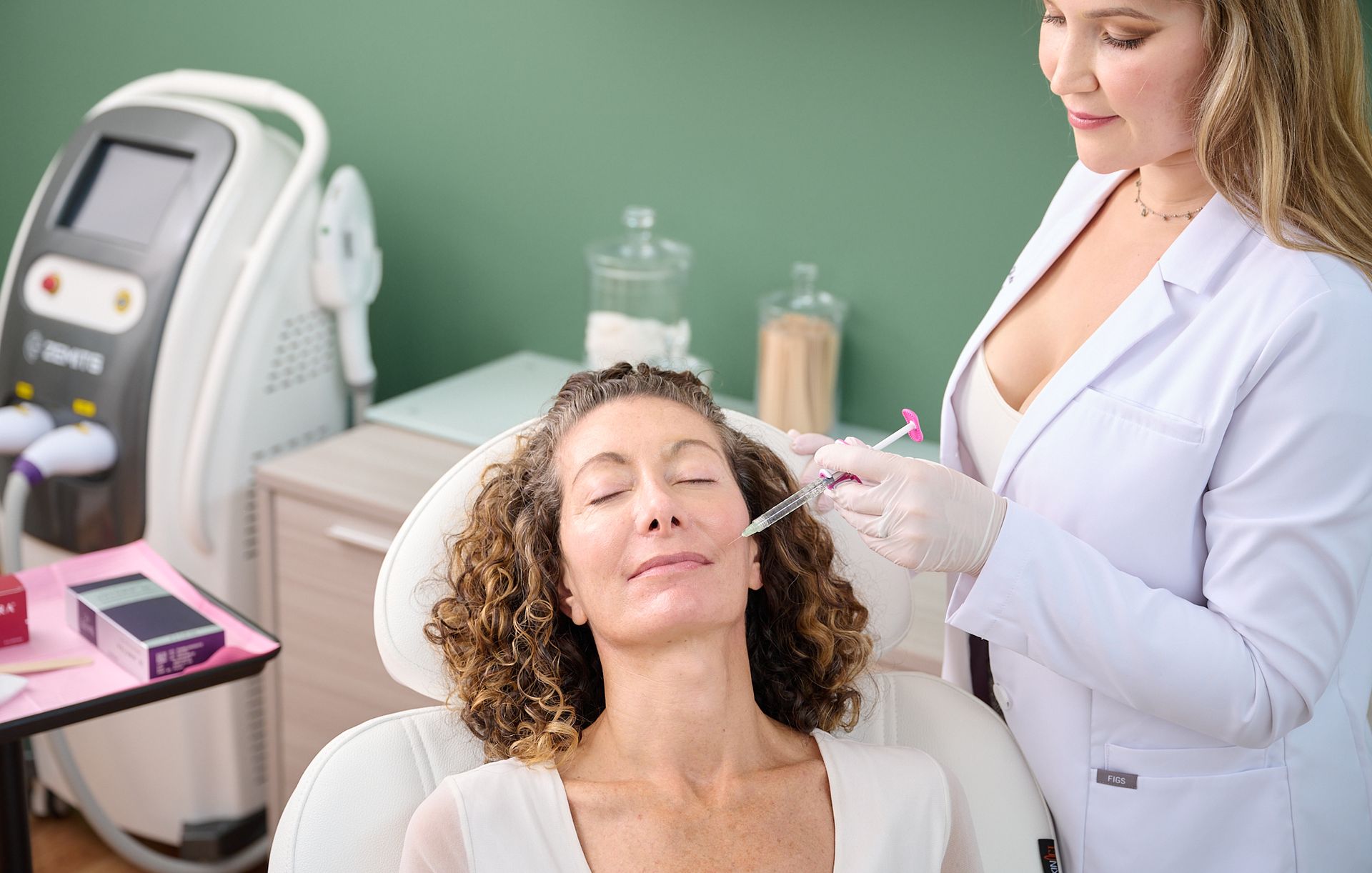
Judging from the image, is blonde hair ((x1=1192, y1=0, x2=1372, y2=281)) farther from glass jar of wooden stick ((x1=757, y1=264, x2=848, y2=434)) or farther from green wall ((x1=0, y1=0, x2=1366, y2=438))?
glass jar of wooden stick ((x1=757, y1=264, x2=848, y2=434))

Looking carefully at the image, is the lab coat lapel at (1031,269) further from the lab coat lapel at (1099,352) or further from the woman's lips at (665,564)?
the woman's lips at (665,564)

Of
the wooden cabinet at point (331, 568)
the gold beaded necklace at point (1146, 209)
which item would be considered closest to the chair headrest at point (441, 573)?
the gold beaded necklace at point (1146, 209)

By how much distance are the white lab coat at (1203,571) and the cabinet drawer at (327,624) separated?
1108mm

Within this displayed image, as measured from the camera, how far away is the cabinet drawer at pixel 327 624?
2148 mm

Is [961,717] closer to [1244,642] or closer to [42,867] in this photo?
[1244,642]

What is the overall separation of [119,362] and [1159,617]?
1.68m

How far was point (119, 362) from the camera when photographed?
7.13ft

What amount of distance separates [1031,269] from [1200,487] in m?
0.38

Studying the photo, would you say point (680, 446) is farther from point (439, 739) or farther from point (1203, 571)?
point (1203, 571)

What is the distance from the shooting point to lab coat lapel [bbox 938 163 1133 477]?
1.47m

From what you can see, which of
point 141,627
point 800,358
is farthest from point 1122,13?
point 141,627

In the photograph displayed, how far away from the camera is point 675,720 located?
4.21ft

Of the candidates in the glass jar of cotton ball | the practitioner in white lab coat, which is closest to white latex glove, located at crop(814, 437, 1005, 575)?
the practitioner in white lab coat

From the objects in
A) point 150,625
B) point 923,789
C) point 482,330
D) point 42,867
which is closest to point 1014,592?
point 923,789
